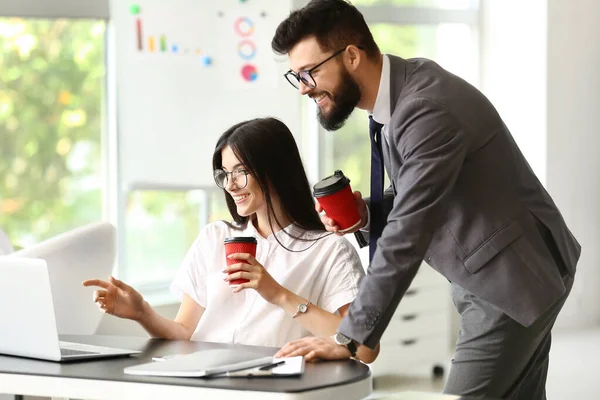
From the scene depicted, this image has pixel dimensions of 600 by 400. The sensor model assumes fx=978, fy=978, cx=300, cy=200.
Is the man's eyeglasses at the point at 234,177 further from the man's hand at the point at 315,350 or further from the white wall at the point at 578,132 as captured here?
the white wall at the point at 578,132

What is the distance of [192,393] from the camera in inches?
66.4

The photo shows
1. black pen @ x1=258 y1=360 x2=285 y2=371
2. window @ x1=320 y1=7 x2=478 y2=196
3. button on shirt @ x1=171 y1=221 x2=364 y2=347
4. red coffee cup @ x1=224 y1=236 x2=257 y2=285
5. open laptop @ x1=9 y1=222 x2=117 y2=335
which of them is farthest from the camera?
window @ x1=320 y1=7 x2=478 y2=196

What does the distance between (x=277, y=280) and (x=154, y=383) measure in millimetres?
704

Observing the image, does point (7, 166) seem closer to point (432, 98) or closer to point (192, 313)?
point (192, 313)

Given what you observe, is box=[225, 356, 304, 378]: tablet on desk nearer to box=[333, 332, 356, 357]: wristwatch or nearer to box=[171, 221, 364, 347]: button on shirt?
box=[333, 332, 356, 357]: wristwatch

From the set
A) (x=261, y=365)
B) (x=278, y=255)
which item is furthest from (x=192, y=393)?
(x=278, y=255)

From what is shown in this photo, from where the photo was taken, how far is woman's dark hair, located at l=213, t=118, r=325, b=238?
7.84ft

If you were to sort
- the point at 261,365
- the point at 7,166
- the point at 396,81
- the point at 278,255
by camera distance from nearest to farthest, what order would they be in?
the point at 261,365
the point at 396,81
the point at 278,255
the point at 7,166

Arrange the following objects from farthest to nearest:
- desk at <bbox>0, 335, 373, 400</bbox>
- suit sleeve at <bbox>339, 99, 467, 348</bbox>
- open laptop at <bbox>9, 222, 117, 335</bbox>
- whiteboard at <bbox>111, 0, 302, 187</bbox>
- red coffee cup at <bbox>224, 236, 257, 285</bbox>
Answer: whiteboard at <bbox>111, 0, 302, 187</bbox> → open laptop at <bbox>9, 222, 117, 335</bbox> → red coffee cup at <bbox>224, 236, 257, 285</bbox> → suit sleeve at <bbox>339, 99, 467, 348</bbox> → desk at <bbox>0, 335, 373, 400</bbox>

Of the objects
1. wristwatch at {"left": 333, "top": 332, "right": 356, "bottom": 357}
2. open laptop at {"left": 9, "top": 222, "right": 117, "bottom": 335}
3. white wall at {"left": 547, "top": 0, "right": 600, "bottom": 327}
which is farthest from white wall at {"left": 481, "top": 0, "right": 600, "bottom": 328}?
wristwatch at {"left": 333, "top": 332, "right": 356, "bottom": 357}

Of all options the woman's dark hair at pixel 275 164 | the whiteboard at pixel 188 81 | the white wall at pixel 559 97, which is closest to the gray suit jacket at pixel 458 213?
the woman's dark hair at pixel 275 164

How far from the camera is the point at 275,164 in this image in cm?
240

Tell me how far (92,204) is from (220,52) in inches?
35.4

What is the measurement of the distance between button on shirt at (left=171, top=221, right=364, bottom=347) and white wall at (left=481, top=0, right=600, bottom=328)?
363cm
